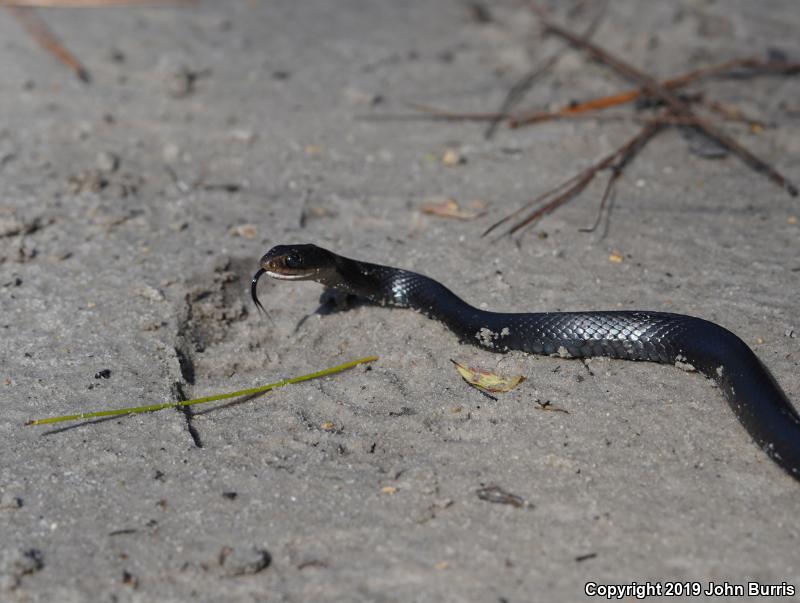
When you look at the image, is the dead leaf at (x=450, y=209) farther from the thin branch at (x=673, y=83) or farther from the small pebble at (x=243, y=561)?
the small pebble at (x=243, y=561)

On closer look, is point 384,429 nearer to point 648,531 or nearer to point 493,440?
point 493,440

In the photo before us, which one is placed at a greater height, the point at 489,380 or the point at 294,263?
the point at 294,263

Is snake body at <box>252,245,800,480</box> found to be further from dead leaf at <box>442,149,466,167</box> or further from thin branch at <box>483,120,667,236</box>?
dead leaf at <box>442,149,466,167</box>

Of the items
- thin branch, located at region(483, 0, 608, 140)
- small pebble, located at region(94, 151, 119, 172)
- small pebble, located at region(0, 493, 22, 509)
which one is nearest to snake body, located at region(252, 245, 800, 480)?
small pebble, located at region(0, 493, 22, 509)

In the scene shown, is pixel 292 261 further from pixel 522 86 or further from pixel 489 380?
pixel 522 86

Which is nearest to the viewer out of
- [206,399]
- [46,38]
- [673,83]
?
[206,399]

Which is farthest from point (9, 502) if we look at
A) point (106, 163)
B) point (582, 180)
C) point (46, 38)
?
point (46, 38)

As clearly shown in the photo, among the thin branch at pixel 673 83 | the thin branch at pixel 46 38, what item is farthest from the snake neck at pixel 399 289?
the thin branch at pixel 46 38
